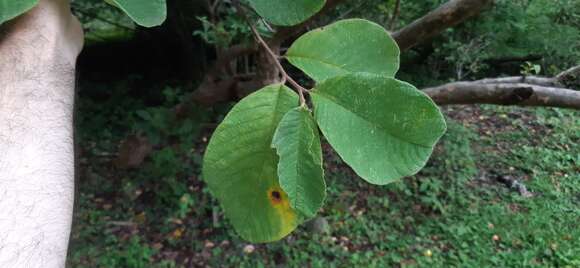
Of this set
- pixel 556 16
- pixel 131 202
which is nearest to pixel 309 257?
pixel 131 202

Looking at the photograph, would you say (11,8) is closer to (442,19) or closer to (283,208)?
(283,208)

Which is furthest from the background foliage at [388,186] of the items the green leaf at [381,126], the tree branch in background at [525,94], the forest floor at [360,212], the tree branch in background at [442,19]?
the green leaf at [381,126]

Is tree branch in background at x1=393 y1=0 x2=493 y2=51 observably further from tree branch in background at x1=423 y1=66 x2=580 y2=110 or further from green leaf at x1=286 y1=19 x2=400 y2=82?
green leaf at x1=286 y1=19 x2=400 y2=82

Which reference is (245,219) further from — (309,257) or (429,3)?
(429,3)

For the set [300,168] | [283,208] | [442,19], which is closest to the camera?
[300,168]

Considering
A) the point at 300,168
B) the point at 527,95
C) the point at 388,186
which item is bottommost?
the point at 388,186

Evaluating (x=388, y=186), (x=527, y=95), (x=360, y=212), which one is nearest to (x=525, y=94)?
(x=527, y=95)

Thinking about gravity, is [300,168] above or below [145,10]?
below

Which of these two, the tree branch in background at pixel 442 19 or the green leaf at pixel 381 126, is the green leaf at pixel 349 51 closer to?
the green leaf at pixel 381 126
